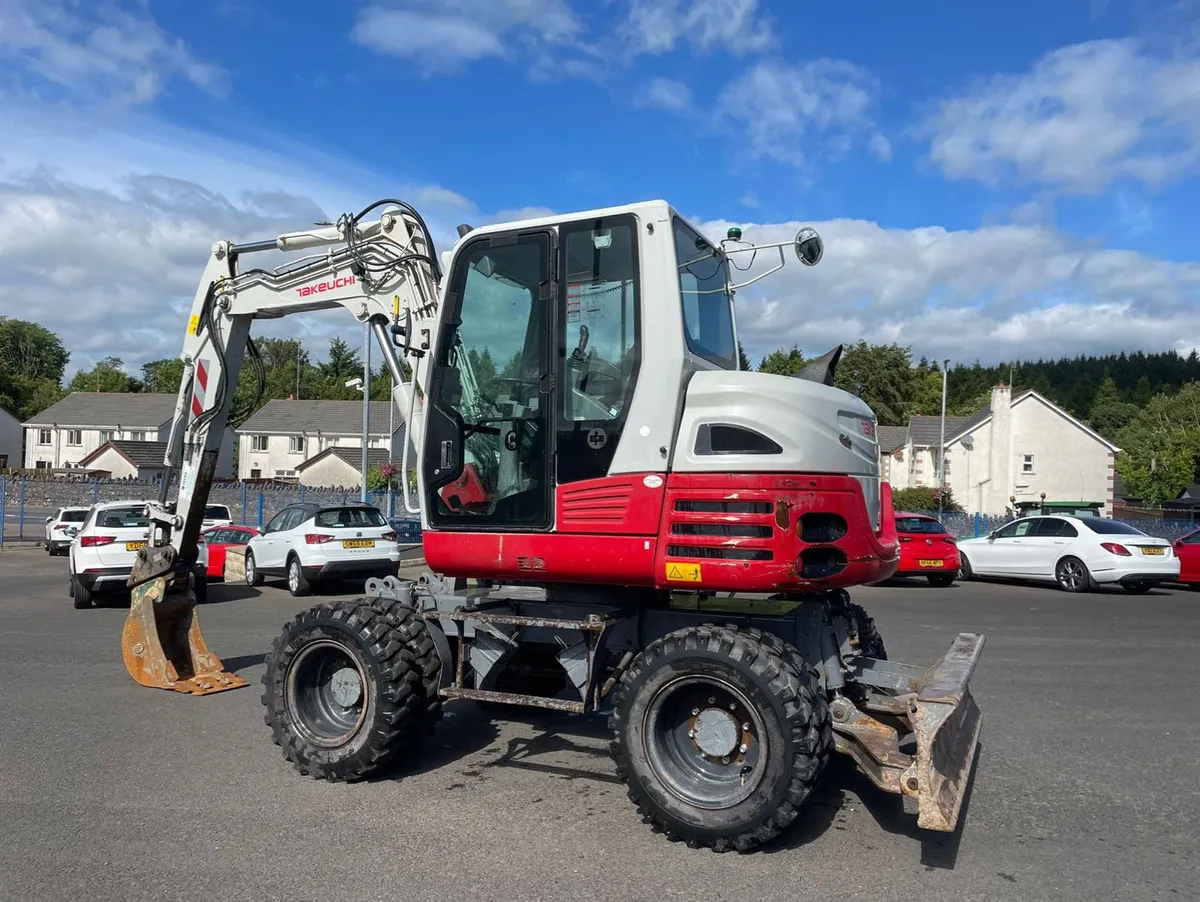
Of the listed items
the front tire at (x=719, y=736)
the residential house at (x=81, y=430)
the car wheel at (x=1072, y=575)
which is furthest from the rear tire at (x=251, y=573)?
the residential house at (x=81, y=430)

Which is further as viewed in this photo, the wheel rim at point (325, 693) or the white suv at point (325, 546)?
the white suv at point (325, 546)

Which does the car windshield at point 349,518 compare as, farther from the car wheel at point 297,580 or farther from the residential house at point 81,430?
the residential house at point 81,430

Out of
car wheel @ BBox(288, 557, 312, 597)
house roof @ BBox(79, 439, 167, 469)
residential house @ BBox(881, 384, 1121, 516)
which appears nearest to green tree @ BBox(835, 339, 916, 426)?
residential house @ BBox(881, 384, 1121, 516)

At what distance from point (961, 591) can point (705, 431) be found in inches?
587

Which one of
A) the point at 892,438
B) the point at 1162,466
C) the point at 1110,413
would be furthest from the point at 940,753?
the point at 1110,413

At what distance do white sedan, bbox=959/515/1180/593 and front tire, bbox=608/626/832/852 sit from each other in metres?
15.3

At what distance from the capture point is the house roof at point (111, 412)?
248 ft

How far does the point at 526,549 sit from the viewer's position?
5672 millimetres

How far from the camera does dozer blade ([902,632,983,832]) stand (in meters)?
4.37

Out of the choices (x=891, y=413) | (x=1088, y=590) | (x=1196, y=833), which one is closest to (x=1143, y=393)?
(x=891, y=413)

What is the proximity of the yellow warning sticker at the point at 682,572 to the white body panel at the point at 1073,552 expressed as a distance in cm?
1544

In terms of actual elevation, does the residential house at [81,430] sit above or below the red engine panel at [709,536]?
above

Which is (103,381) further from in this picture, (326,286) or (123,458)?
(326,286)

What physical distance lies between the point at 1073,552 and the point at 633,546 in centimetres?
1569
